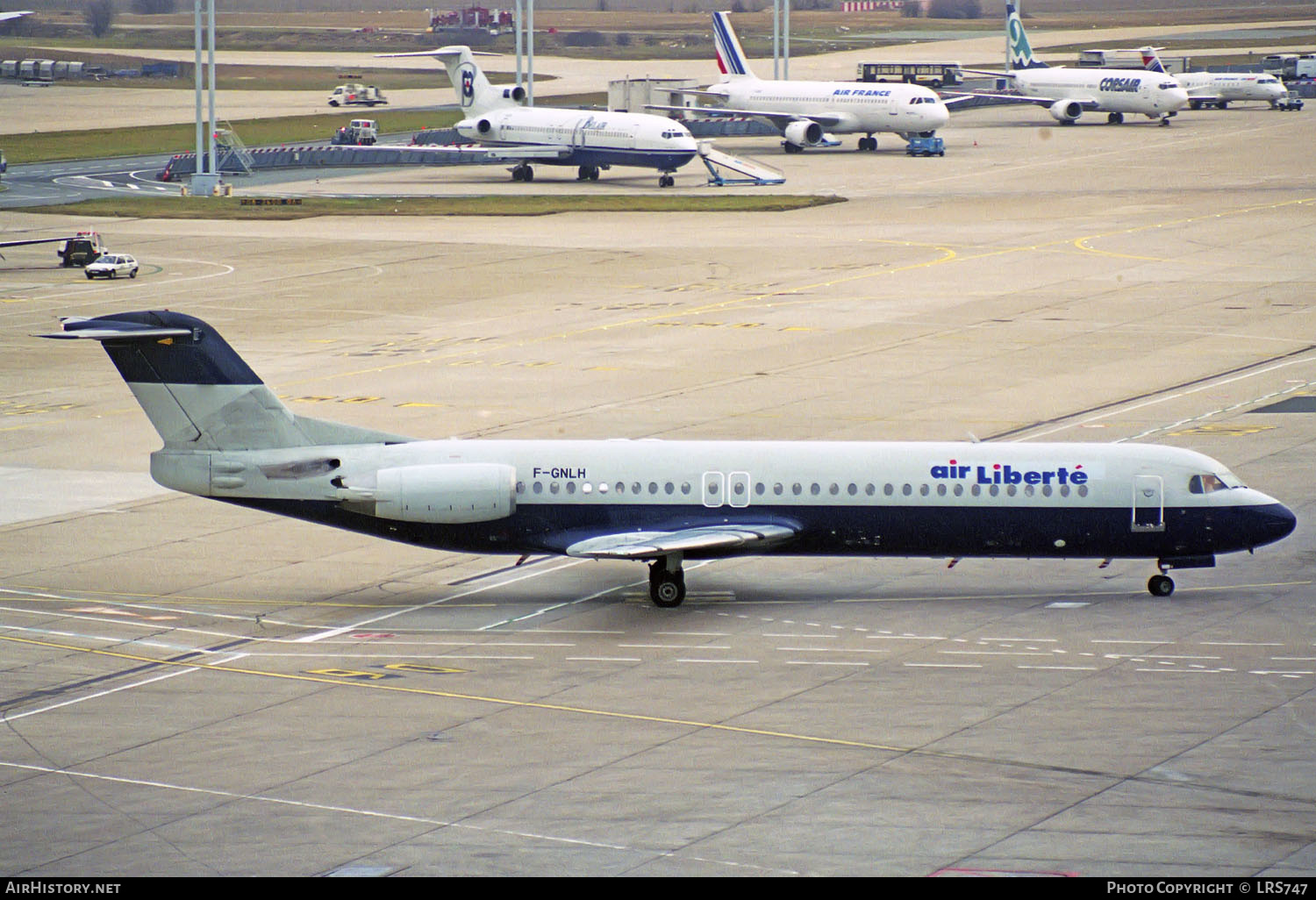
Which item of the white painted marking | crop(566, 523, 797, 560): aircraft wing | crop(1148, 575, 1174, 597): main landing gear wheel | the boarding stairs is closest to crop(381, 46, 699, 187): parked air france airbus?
the boarding stairs

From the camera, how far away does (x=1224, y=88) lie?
174625mm

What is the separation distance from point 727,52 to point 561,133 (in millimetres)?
28381

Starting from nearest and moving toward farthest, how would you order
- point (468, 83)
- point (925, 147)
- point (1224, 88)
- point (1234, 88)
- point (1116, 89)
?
point (468, 83) < point (925, 147) < point (1116, 89) < point (1234, 88) < point (1224, 88)

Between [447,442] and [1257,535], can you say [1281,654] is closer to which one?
[1257,535]

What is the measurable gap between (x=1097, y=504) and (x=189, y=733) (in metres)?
19.4

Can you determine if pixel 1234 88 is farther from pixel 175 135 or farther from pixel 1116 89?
pixel 175 135

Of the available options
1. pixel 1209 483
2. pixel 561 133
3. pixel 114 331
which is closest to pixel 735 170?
pixel 561 133

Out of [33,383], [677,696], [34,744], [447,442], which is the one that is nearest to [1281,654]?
[677,696]

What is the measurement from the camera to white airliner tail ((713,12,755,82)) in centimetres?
14362

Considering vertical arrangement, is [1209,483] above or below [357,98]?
below

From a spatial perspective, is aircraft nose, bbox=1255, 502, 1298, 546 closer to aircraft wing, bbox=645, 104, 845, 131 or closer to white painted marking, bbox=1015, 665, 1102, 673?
white painted marking, bbox=1015, 665, 1102, 673

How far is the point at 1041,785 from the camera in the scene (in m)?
26.9

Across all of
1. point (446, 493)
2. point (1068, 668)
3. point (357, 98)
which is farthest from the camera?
point (357, 98)

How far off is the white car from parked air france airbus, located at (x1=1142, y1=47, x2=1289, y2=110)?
120 metres
